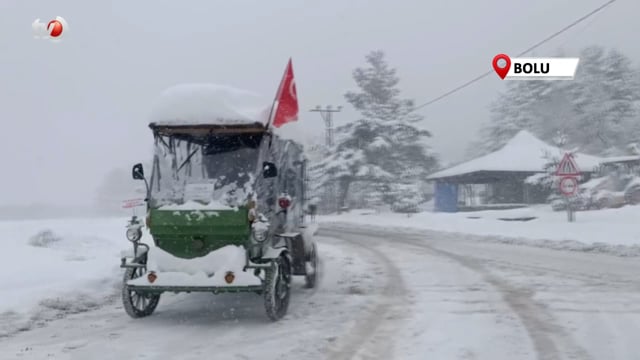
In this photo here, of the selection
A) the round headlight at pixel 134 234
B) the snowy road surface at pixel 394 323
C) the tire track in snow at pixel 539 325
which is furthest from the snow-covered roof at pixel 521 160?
the round headlight at pixel 134 234

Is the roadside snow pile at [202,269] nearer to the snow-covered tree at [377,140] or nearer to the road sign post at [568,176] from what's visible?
the road sign post at [568,176]

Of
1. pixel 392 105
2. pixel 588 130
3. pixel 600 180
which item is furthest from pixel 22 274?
pixel 588 130

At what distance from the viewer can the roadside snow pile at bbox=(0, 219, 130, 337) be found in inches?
363

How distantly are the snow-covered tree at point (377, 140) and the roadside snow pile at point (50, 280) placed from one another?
32.2 m

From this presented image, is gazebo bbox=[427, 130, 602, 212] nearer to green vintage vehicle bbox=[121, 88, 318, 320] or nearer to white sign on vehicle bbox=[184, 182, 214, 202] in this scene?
green vintage vehicle bbox=[121, 88, 318, 320]

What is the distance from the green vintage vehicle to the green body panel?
0.01m

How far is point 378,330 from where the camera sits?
26.5 feet

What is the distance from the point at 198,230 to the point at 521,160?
131 ft

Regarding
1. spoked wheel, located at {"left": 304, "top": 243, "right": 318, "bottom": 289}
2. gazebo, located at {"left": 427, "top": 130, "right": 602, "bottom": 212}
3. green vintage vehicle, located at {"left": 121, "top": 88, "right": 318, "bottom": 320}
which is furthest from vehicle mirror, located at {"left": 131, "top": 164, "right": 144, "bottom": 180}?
gazebo, located at {"left": 427, "top": 130, "right": 602, "bottom": 212}

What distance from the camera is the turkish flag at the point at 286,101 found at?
9.75 meters

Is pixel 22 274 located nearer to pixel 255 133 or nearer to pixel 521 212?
pixel 255 133

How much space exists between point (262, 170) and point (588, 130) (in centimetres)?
6016

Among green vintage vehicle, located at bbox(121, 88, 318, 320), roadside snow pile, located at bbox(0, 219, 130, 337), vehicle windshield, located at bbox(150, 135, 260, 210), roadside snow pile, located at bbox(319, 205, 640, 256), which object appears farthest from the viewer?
roadside snow pile, located at bbox(319, 205, 640, 256)

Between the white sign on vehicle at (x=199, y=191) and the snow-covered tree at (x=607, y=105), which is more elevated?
the snow-covered tree at (x=607, y=105)
